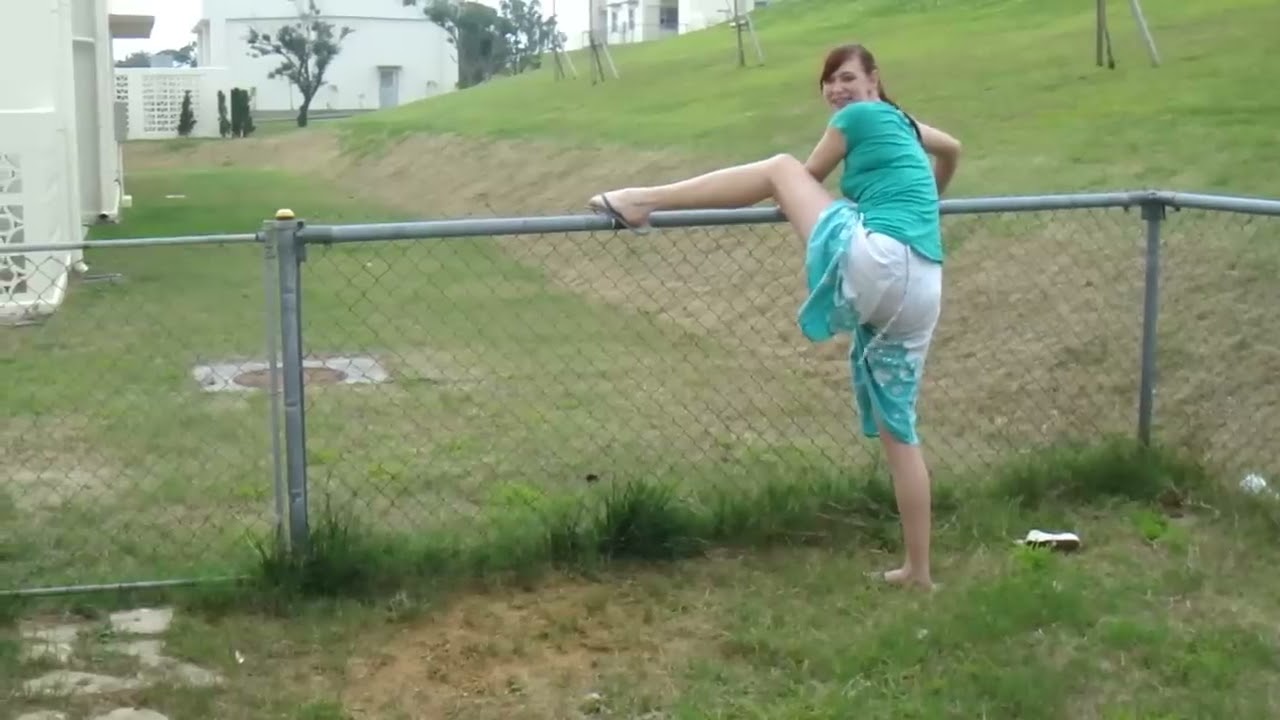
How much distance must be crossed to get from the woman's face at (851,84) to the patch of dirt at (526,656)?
1.61 m

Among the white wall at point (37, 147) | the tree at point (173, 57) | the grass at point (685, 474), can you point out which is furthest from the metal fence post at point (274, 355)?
the tree at point (173, 57)

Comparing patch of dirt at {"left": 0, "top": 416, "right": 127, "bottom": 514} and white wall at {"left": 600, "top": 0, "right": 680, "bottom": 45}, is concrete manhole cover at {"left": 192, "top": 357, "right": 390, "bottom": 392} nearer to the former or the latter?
patch of dirt at {"left": 0, "top": 416, "right": 127, "bottom": 514}

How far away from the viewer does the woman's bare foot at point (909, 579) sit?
489 centimetres

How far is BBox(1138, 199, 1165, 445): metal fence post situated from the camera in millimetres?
5852

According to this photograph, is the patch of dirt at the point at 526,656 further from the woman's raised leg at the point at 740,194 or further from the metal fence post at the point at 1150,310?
the metal fence post at the point at 1150,310

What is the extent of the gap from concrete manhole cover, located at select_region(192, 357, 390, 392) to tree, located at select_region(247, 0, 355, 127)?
5105cm

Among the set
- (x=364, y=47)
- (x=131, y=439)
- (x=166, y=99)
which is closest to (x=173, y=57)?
(x=364, y=47)

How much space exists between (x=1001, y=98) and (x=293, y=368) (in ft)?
42.9

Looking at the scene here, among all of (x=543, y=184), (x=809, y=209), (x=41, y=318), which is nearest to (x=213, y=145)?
(x=543, y=184)

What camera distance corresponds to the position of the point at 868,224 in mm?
Answer: 4605

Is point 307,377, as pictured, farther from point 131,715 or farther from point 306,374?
point 131,715

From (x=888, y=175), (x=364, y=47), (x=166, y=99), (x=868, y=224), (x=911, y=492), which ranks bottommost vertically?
(x=911, y=492)

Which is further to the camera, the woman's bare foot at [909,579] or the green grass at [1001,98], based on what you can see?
the green grass at [1001,98]

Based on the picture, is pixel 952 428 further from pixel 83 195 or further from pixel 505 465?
pixel 83 195
